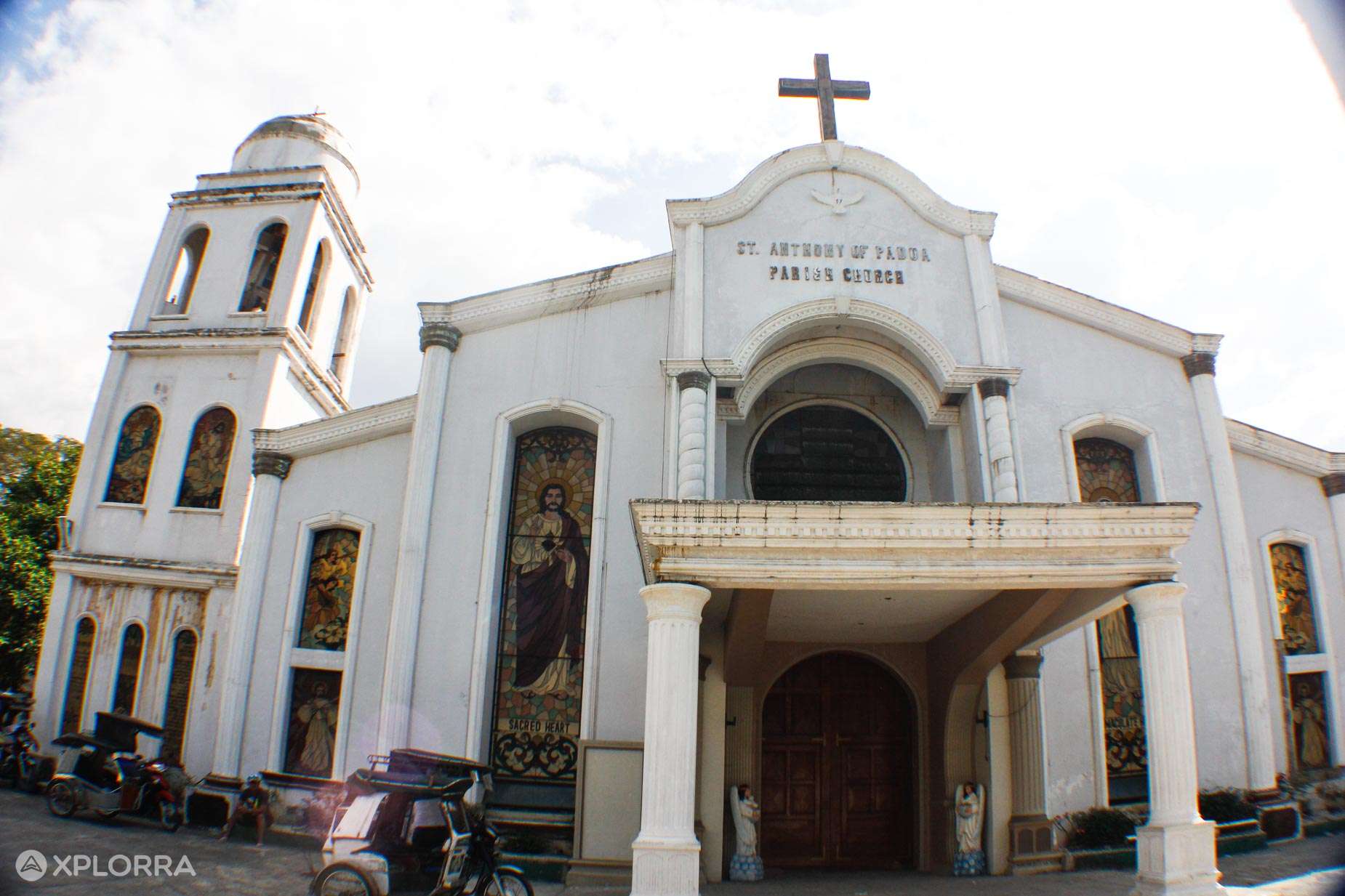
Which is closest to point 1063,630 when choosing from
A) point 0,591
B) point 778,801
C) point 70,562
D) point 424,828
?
point 778,801

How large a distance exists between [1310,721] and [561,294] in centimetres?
1183

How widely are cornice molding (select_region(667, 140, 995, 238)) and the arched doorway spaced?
20.5 feet

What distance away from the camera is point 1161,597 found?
741 cm

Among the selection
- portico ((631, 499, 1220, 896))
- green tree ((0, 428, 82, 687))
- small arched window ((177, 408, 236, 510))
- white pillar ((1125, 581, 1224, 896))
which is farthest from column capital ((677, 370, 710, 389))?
green tree ((0, 428, 82, 687))

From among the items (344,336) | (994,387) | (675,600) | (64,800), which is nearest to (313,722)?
(64,800)

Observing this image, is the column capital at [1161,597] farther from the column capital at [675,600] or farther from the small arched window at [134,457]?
the small arched window at [134,457]

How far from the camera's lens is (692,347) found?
10953 mm

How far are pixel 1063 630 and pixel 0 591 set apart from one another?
2246 centimetres

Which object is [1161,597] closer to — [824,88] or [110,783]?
[824,88]

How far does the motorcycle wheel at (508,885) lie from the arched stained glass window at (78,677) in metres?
10.9

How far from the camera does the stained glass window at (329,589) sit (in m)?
12.2

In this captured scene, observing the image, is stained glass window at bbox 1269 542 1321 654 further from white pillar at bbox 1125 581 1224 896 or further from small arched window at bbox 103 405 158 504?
small arched window at bbox 103 405 158 504

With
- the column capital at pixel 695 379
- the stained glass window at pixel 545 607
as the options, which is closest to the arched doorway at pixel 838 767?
the stained glass window at pixel 545 607

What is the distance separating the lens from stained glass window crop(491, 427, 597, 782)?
10664 millimetres
